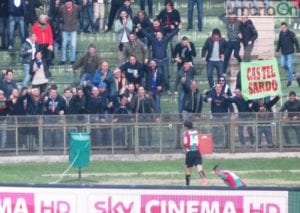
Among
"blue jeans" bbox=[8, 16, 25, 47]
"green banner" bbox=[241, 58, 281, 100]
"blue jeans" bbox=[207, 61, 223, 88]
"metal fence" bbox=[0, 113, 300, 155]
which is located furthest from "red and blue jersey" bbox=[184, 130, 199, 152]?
"blue jeans" bbox=[8, 16, 25, 47]

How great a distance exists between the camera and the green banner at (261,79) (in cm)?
3866

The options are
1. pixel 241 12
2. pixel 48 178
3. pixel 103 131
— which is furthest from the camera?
pixel 241 12

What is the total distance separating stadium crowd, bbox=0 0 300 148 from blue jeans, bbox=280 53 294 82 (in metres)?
0.03

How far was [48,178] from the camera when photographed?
3609cm

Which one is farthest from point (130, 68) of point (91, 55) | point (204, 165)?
point (204, 165)

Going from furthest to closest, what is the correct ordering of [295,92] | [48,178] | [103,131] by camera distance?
[295,92] < [103,131] < [48,178]

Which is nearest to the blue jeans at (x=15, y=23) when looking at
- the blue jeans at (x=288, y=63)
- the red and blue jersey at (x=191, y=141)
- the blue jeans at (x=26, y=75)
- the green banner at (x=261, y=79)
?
the blue jeans at (x=26, y=75)

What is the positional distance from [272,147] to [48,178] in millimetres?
5964

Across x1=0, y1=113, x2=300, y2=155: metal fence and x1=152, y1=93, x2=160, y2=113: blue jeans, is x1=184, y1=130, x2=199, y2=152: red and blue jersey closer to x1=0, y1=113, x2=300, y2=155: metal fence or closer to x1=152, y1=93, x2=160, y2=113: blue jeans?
x1=0, y1=113, x2=300, y2=155: metal fence

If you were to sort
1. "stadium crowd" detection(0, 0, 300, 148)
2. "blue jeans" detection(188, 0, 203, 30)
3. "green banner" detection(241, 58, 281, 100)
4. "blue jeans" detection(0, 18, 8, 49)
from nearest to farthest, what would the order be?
"green banner" detection(241, 58, 281, 100), "stadium crowd" detection(0, 0, 300, 148), "blue jeans" detection(0, 18, 8, 49), "blue jeans" detection(188, 0, 203, 30)

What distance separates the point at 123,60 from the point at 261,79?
4.66 meters

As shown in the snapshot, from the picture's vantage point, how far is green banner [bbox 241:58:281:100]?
38.7 meters

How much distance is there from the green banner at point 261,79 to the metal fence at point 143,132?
0.55 metres

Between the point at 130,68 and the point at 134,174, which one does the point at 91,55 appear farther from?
the point at 134,174
